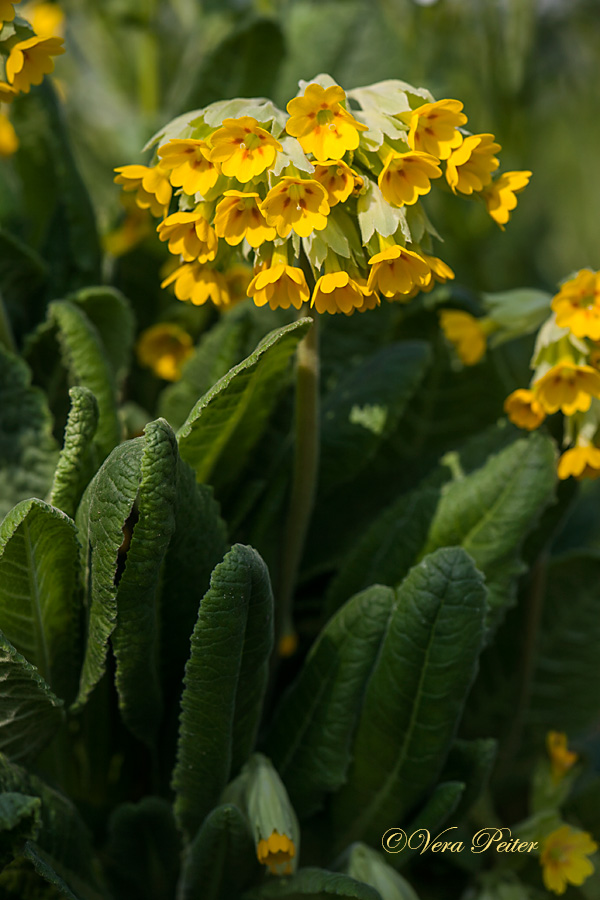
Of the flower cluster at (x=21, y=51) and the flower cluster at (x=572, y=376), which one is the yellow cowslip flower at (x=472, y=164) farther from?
the flower cluster at (x=21, y=51)

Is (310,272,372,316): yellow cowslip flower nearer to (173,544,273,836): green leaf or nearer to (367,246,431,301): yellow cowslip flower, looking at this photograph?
(367,246,431,301): yellow cowslip flower

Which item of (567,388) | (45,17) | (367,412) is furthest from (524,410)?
(45,17)

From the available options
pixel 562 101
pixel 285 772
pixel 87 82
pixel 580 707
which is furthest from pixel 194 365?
pixel 562 101

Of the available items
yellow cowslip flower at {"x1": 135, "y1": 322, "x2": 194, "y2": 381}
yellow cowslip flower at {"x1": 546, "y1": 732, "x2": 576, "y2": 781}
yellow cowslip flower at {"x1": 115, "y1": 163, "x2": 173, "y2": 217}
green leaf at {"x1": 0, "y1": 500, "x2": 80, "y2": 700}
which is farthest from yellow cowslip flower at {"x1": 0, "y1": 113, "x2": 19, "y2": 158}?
yellow cowslip flower at {"x1": 546, "y1": 732, "x2": 576, "y2": 781}

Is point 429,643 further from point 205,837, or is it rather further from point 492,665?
point 492,665

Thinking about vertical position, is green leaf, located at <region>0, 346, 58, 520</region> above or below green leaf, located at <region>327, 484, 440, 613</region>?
above
